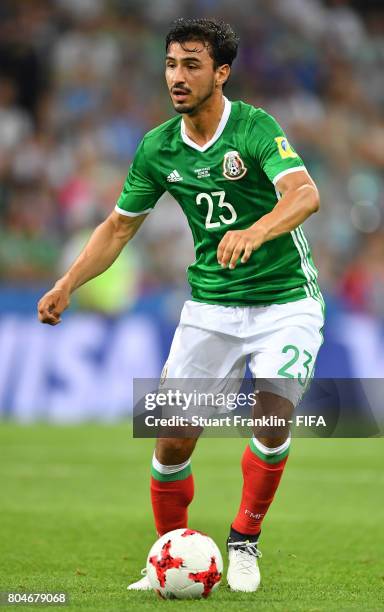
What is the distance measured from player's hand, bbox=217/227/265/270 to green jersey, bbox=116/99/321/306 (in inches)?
25.6

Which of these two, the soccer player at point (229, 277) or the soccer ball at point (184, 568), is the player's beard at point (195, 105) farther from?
the soccer ball at point (184, 568)

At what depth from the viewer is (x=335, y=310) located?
14.0m

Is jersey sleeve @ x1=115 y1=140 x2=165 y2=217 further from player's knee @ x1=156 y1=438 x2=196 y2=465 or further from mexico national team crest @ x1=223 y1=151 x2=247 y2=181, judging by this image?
player's knee @ x1=156 y1=438 x2=196 y2=465

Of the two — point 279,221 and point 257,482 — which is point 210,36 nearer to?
point 279,221

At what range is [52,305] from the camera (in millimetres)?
5777

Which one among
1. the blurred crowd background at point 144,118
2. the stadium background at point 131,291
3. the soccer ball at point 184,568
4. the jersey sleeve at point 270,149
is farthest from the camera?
the blurred crowd background at point 144,118

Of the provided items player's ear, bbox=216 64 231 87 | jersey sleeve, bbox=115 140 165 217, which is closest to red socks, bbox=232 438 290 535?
jersey sleeve, bbox=115 140 165 217

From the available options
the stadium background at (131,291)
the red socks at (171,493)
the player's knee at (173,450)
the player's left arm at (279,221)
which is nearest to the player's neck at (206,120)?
the player's left arm at (279,221)

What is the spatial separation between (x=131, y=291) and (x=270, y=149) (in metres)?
9.59

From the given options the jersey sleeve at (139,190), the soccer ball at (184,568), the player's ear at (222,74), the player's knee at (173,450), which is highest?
the player's ear at (222,74)

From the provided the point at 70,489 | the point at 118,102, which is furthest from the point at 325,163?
the point at 70,489

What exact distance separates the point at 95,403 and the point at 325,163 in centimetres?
574

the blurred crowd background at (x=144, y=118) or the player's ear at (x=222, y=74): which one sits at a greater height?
the blurred crowd background at (x=144, y=118)

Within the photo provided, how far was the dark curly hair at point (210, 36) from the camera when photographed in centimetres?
550
